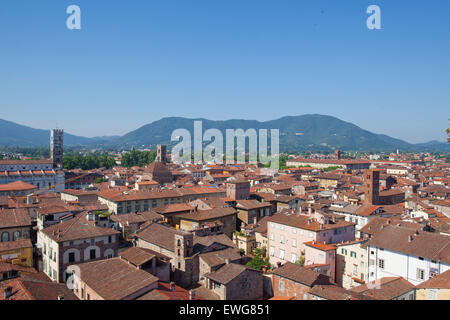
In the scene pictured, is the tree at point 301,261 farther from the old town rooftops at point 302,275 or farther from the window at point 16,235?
the window at point 16,235

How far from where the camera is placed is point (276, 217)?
38375 millimetres

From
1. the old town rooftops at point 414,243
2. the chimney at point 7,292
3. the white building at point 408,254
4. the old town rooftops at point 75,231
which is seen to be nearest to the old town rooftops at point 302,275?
the white building at point 408,254

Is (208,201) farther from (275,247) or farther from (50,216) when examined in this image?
(50,216)

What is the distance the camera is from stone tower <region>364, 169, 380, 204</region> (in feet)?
182

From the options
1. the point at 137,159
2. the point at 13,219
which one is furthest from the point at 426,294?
the point at 137,159

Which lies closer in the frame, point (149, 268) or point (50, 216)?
point (149, 268)

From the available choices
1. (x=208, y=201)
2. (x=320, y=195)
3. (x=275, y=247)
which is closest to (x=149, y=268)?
(x=275, y=247)

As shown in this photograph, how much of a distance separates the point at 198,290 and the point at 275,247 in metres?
14.2

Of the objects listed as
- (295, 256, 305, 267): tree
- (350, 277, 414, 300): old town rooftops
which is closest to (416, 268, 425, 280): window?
(350, 277, 414, 300): old town rooftops

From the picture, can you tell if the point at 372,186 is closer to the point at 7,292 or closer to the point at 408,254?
the point at 408,254

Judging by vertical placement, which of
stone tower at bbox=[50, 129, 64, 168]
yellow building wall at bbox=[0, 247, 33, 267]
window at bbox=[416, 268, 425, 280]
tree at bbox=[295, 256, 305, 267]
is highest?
stone tower at bbox=[50, 129, 64, 168]

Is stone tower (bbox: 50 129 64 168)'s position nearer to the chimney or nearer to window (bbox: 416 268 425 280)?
the chimney

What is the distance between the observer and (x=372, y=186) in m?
55.3

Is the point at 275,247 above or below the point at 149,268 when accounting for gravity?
below
